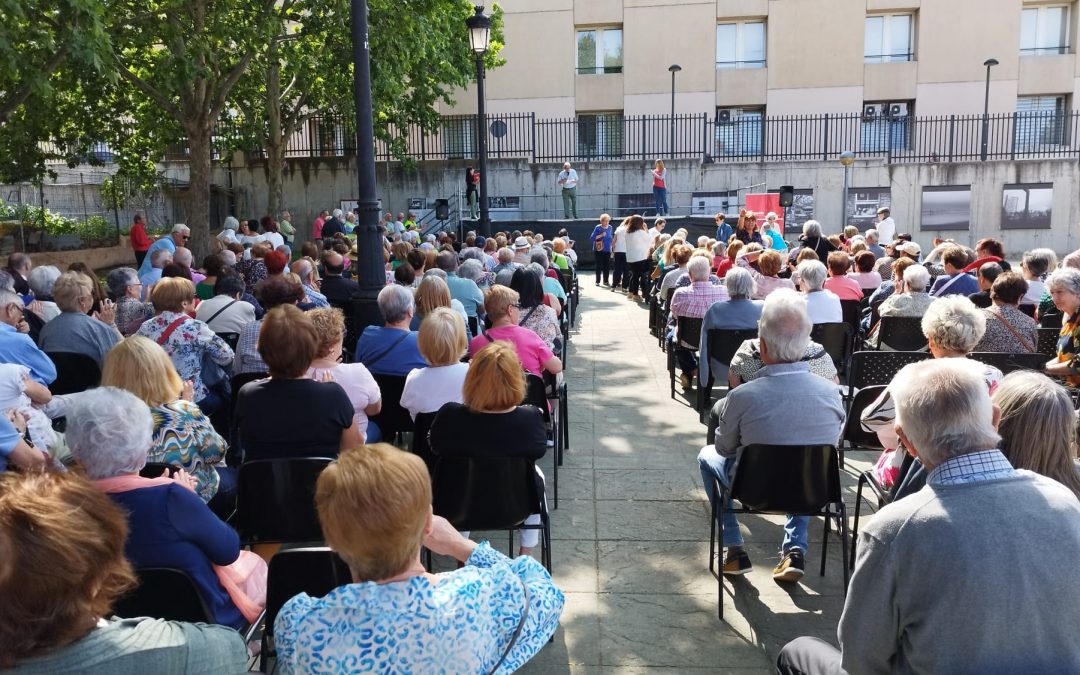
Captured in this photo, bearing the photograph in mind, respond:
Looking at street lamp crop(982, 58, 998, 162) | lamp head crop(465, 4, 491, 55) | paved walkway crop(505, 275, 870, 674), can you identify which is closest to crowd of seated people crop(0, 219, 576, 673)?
paved walkway crop(505, 275, 870, 674)

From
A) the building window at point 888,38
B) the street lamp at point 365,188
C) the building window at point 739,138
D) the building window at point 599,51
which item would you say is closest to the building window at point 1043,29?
the building window at point 888,38

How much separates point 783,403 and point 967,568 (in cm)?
204

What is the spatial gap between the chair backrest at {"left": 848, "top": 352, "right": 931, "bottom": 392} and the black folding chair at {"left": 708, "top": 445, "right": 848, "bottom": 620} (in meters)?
1.96

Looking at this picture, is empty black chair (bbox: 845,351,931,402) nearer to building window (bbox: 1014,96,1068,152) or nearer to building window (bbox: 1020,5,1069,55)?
building window (bbox: 1014,96,1068,152)

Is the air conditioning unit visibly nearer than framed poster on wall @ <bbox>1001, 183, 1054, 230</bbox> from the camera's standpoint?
No

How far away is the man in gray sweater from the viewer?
2.06m

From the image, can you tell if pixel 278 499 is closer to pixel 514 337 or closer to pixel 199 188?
pixel 514 337

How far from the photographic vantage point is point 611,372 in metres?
9.64

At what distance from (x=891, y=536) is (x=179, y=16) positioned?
1566 cm

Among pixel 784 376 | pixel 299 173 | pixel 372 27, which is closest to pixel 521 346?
pixel 784 376

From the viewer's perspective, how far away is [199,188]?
17156 millimetres

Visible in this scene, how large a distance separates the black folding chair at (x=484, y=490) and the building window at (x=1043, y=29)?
101 ft

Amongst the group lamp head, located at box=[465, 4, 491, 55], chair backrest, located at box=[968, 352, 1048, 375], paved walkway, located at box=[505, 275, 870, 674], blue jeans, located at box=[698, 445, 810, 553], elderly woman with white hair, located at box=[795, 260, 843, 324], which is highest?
lamp head, located at box=[465, 4, 491, 55]

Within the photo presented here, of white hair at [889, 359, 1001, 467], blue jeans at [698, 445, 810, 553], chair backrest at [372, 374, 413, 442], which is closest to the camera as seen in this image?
white hair at [889, 359, 1001, 467]
